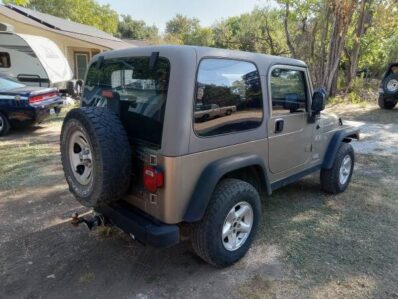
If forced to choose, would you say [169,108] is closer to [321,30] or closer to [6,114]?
[6,114]

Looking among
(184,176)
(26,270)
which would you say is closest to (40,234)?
(26,270)

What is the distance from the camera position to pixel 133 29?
2549 inches

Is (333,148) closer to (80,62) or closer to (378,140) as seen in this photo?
(378,140)

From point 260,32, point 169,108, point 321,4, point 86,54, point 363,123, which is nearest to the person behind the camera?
point 169,108

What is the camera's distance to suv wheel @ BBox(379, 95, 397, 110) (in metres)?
11.5

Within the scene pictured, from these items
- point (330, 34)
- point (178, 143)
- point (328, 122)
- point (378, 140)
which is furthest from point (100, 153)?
point (330, 34)

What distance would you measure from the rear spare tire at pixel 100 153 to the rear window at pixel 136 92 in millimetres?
187

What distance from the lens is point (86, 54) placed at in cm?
1898

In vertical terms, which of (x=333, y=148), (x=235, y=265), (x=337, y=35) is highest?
(x=337, y=35)

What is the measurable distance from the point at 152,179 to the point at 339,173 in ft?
9.55

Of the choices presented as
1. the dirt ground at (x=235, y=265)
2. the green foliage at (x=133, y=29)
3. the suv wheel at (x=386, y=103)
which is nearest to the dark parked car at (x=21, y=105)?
the dirt ground at (x=235, y=265)

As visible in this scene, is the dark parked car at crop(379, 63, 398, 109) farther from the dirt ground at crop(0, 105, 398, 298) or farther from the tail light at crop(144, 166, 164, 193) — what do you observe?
the tail light at crop(144, 166, 164, 193)

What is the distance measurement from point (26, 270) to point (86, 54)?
18.0 m

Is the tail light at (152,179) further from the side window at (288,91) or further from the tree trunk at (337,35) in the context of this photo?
the tree trunk at (337,35)
